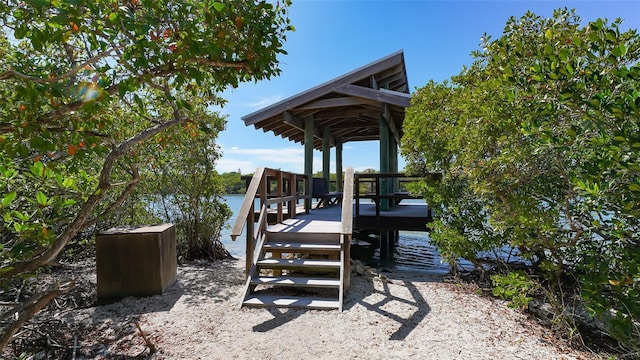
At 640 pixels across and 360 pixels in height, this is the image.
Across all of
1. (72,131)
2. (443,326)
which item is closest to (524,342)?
(443,326)

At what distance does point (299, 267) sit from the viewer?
431 centimetres

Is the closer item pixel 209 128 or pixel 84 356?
pixel 84 356

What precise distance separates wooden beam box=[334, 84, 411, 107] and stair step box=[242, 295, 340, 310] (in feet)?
15.8

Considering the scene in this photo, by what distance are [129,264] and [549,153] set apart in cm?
510

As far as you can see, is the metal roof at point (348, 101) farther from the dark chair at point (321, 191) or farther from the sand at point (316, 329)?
the sand at point (316, 329)

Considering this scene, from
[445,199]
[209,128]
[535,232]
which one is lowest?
[535,232]

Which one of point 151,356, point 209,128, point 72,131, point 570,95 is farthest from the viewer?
point 209,128

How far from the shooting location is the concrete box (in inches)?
162

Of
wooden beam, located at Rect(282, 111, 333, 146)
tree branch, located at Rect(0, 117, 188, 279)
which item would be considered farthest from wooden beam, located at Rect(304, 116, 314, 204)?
tree branch, located at Rect(0, 117, 188, 279)

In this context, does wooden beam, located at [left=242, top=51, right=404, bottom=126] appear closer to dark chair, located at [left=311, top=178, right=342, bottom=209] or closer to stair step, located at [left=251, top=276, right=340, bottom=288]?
dark chair, located at [left=311, top=178, right=342, bottom=209]

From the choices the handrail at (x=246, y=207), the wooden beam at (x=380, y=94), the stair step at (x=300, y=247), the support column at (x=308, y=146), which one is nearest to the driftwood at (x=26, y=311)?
the handrail at (x=246, y=207)

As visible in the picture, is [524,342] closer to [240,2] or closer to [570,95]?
[570,95]

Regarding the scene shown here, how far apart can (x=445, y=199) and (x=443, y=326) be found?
7.18ft

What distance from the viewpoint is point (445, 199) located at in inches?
195
